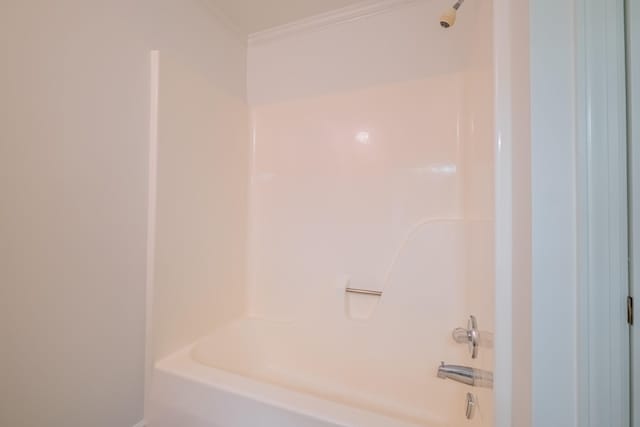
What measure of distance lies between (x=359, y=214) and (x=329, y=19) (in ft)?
3.93

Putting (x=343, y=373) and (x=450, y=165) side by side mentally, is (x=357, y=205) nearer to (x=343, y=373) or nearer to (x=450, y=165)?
(x=450, y=165)

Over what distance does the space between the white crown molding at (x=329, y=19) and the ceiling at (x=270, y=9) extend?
0.08 feet

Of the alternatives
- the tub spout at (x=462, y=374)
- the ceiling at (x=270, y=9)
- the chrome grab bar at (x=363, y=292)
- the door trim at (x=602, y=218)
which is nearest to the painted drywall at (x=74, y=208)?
the ceiling at (x=270, y=9)

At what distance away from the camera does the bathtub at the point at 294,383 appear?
902 mm

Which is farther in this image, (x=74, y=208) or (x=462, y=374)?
(x=462, y=374)

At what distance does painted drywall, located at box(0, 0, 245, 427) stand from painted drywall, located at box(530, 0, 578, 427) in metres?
1.40

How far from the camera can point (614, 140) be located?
1.62 feet

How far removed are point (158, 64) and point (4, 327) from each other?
112 centimetres

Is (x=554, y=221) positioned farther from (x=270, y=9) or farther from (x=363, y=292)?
(x=270, y=9)

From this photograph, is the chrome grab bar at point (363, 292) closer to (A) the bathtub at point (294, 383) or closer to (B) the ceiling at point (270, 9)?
(A) the bathtub at point (294, 383)

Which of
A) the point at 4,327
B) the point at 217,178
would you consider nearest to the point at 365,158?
the point at 217,178

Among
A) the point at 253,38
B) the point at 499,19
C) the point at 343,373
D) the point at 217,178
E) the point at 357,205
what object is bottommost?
the point at 343,373

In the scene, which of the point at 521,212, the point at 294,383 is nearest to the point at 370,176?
the point at 521,212

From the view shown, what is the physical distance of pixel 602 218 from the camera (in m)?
0.50
